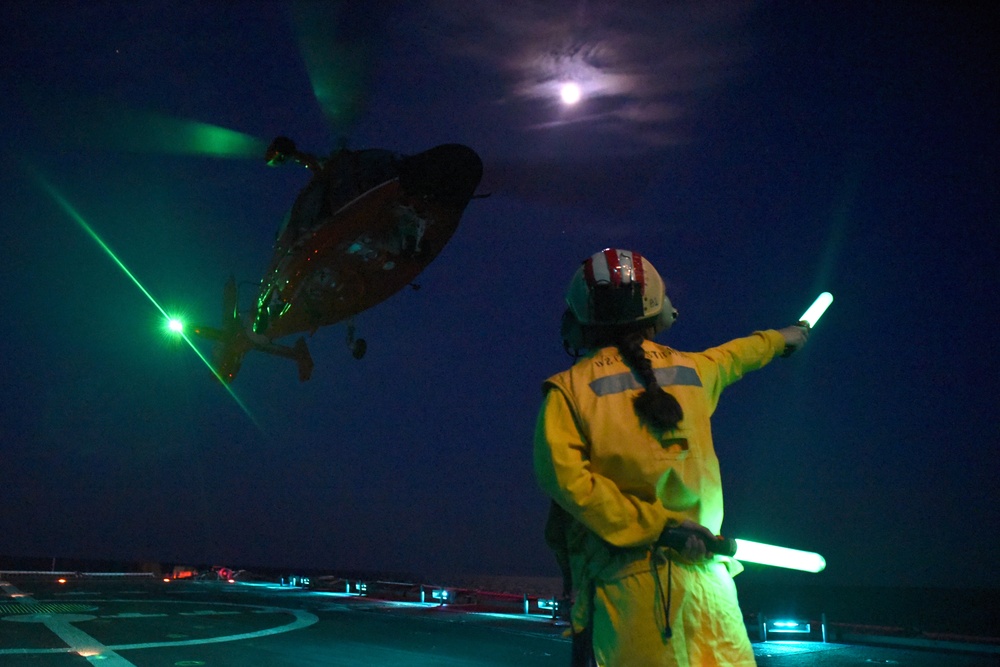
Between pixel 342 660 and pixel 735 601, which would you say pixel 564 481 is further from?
pixel 342 660

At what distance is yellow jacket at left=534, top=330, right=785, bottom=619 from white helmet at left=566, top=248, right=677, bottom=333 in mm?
181

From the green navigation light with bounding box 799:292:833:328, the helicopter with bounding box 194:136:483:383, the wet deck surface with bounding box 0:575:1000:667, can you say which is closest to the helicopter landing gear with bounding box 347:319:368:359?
the helicopter with bounding box 194:136:483:383

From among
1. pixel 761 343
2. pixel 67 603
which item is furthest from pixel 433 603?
pixel 761 343

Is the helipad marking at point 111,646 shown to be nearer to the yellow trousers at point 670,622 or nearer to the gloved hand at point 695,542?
the yellow trousers at point 670,622

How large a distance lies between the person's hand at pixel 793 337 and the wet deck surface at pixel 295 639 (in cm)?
819

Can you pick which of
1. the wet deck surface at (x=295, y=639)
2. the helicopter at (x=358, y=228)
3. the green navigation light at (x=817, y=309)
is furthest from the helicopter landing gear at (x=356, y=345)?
the green navigation light at (x=817, y=309)

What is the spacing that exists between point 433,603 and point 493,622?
685 centimetres

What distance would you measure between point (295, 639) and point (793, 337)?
38.6 feet

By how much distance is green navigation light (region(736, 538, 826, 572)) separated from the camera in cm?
253

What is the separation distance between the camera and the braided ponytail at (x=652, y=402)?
2564 mm

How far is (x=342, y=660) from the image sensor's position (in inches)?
401

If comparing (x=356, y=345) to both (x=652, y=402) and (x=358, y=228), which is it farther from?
(x=652, y=402)

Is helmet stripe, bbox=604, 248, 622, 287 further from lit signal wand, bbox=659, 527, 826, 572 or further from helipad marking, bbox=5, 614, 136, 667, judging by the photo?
helipad marking, bbox=5, 614, 136, 667

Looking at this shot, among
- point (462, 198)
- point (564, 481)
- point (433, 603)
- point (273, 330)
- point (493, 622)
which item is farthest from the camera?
point (433, 603)
